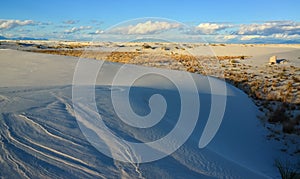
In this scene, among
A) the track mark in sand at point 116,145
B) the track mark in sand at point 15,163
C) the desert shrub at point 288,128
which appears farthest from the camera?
the desert shrub at point 288,128

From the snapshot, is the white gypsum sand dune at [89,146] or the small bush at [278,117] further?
the small bush at [278,117]

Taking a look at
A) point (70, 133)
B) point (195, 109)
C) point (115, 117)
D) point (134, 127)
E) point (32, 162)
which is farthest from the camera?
point (195, 109)

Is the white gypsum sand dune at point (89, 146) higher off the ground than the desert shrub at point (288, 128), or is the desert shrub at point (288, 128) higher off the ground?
the white gypsum sand dune at point (89, 146)

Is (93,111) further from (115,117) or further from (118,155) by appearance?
(118,155)

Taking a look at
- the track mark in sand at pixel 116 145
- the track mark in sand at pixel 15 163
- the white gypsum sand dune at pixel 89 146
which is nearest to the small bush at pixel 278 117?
the white gypsum sand dune at pixel 89 146

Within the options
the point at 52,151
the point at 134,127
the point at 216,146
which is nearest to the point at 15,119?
the point at 52,151

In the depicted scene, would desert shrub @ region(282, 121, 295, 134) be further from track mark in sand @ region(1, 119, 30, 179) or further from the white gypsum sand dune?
track mark in sand @ region(1, 119, 30, 179)

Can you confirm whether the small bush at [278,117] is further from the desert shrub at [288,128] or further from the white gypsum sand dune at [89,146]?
the white gypsum sand dune at [89,146]

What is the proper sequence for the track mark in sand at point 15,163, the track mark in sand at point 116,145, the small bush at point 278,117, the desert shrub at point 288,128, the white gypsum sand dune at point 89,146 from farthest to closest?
the small bush at point 278,117, the desert shrub at point 288,128, the track mark in sand at point 116,145, the white gypsum sand dune at point 89,146, the track mark in sand at point 15,163

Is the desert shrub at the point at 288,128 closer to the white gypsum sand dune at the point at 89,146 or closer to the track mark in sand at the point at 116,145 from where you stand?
the white gypsum sand dune at the point at 89,146

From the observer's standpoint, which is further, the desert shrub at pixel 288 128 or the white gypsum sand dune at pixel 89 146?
the desert shrub at pixel 288 128

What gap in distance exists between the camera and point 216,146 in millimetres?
4949

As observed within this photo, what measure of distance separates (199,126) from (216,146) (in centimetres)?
83

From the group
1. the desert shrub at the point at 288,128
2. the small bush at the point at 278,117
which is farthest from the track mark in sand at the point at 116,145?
the small bush at the point at 278,117
